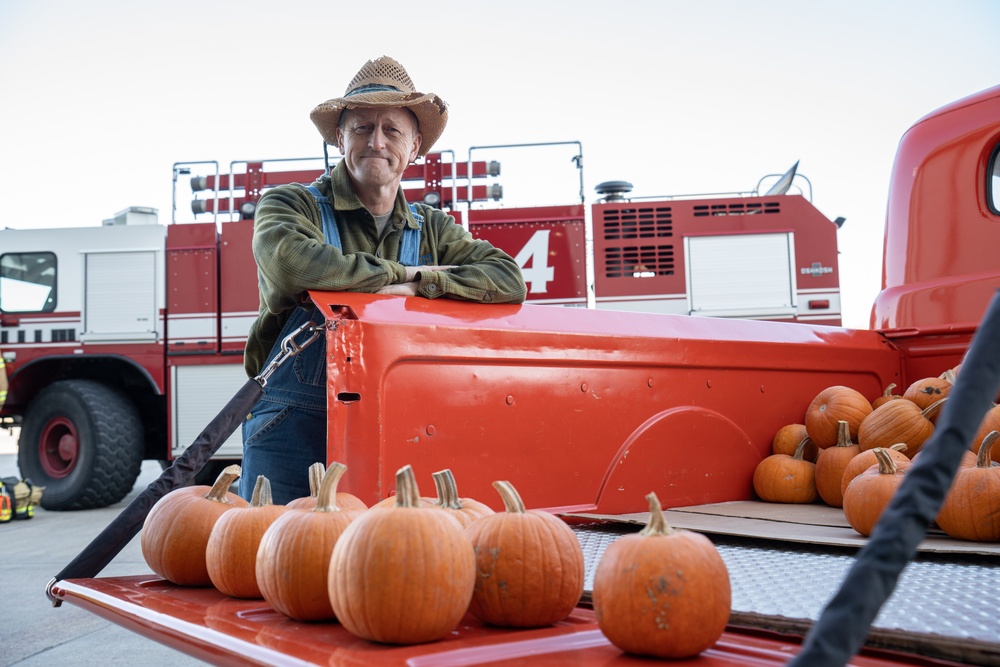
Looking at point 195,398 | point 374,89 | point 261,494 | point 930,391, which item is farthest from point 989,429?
point 195,398

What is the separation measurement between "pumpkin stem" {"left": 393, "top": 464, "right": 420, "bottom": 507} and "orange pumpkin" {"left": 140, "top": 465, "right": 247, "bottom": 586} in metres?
0.54

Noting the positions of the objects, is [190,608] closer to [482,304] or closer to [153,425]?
[482,304]

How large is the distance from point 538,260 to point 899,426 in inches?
245

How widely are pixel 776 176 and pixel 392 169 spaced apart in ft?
23.8

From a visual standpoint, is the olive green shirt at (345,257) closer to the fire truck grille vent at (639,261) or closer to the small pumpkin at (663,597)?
the small pumpkin at (663,597)

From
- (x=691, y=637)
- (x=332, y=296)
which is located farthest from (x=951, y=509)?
→ (x=332, y=296)

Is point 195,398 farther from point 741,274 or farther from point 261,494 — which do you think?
point 261,494

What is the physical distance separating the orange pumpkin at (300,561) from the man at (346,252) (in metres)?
0.96

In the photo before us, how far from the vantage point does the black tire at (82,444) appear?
8648 mm

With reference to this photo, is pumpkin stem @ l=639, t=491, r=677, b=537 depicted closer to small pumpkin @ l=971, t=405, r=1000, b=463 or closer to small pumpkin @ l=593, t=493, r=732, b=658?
small pumpkin @ l=593, t=493, r=732, b=658

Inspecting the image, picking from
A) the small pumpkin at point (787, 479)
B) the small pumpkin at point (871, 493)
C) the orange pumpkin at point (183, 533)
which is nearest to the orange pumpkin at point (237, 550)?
the orange pumpkin at point (183, 533)

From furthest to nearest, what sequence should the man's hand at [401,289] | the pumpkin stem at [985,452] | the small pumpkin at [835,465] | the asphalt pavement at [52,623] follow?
the asphalt pavement at [52,623] < the small pumpkin at [835,465] < the man's hand at [401,289] < the pumpkin stem at [985,452]

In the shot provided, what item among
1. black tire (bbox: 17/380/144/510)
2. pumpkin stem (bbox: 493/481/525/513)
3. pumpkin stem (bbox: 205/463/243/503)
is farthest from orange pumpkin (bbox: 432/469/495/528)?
black tire (bbox: 17/380/144/510)

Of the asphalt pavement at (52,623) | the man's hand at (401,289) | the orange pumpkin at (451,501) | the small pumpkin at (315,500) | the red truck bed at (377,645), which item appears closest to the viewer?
the red truck bed at (377,645)
